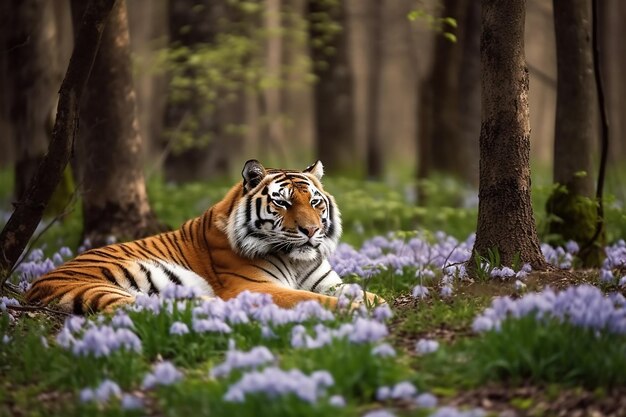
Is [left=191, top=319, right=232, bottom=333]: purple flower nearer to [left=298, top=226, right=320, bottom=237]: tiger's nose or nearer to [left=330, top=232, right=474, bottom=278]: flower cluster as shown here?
[left=298, top=226, right=320, bottom=237]: tiger's nose

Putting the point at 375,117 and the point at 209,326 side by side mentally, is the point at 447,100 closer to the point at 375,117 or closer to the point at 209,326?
the point at 375,117

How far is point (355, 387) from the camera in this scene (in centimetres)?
411

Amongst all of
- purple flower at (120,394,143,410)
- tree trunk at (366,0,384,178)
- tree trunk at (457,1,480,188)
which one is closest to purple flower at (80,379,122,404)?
purple flower at (120,394,143,410)

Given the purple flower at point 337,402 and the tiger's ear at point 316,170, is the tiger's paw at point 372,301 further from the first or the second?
the purple flower at point 337,402

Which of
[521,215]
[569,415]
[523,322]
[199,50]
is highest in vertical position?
[199,50]

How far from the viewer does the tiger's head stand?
6203 mm

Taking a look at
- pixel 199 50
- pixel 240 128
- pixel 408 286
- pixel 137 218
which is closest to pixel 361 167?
pixel 240 128

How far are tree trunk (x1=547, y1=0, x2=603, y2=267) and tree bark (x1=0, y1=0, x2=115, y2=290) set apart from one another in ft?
14.6

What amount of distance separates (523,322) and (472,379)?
43 centimetres

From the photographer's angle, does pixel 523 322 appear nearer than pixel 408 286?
Yes

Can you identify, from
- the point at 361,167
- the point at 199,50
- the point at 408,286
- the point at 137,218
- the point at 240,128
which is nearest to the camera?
the point at 408,286

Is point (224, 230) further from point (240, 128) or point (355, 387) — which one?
point (240, 128)

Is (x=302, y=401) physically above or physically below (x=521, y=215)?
below

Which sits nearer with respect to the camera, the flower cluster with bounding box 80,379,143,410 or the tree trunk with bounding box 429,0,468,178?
the flower cluster with bounding box 80,379,143,410
